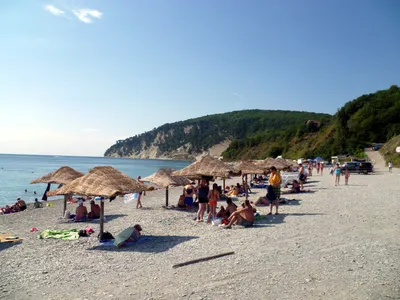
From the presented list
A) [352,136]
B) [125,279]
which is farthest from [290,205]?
[352,136]

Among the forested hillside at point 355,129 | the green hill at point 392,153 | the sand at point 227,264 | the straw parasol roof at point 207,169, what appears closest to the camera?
the sand at point 227,264

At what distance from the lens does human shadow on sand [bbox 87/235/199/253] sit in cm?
845

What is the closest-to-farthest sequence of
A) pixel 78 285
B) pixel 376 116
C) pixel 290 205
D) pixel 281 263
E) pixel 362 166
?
pixel 78 285 → pixel 281 263 → pixel 290 205 → pixel 362 166 → pixel 376 116

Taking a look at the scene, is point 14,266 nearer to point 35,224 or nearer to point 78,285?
point 78,285

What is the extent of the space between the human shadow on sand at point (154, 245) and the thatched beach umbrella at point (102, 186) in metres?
0.99

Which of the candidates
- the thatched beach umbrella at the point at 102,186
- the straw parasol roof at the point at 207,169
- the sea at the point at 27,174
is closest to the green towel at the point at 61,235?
the thatched beach umbrella at the point at 102,186

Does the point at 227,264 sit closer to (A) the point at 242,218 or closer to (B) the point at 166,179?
(A) the point at 242,218

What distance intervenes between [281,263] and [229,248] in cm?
152

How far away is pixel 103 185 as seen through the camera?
939 centimetres

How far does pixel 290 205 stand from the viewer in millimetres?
14938

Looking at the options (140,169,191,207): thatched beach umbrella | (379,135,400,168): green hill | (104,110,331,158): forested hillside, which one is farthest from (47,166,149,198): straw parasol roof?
(104,110,331,158): forested hillside

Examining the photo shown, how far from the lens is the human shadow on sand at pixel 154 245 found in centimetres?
845

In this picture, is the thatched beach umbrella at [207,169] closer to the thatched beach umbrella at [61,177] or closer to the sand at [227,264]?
the sand at [227,264]

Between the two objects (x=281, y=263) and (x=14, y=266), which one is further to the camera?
(x=14, y=266)
